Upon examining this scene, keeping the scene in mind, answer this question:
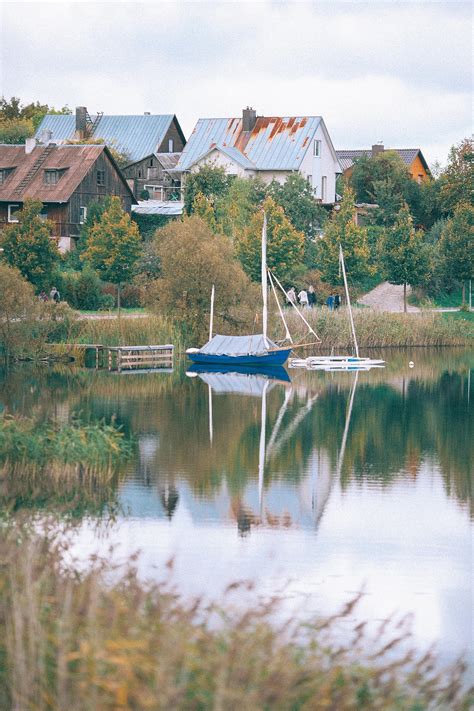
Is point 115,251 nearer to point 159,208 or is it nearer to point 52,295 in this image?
point 52,295

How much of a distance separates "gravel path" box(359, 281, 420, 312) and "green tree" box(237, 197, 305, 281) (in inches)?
200

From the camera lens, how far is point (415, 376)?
44406 mm

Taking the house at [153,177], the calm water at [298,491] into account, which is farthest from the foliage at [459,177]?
the calm water at [298,491]

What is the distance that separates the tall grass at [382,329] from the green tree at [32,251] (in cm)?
1124

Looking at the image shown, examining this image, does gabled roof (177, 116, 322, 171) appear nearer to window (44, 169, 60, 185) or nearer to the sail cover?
window (44, 169, 60, 185)

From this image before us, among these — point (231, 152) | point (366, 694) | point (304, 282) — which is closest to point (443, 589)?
point (366, 694)

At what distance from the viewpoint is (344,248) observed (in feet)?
212

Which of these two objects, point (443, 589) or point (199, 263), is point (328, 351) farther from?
point (443, 589)

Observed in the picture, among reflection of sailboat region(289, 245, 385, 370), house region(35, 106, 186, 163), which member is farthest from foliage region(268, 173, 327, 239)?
reflection of sailboat region(289, 245, 385, 370)

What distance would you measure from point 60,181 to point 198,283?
86.4 ft

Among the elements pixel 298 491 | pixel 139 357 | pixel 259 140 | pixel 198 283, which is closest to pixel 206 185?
pixel 259 140

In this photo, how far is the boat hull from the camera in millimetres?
47938

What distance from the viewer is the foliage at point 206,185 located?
244ft

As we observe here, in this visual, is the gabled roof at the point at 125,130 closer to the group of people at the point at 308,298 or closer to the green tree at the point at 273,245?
the green tree at the point at 273,245
